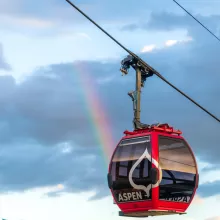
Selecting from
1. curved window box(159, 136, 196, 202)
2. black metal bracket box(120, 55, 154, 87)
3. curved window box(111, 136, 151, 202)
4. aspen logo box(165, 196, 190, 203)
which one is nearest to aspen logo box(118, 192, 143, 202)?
curved window box(111, 136, 151, 202)

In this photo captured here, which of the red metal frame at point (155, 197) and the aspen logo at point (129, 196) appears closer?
the red metal frame at point (155, 197)

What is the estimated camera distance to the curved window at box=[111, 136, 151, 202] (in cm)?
2230

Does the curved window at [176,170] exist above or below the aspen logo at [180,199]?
above

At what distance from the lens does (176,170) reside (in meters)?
23.1

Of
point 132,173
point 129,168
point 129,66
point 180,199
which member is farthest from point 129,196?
point 129,66

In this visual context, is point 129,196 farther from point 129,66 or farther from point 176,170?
point 129,66

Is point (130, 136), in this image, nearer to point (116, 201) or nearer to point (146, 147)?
point (146, 147)

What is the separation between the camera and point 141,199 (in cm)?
2248

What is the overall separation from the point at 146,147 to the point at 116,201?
310 centimetres

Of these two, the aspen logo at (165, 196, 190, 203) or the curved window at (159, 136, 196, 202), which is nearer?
the curved window at (159, 136, 196, 202)

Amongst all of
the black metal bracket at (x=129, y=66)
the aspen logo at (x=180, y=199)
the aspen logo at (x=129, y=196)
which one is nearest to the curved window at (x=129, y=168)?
the aspen logo at (x=129, y=196)

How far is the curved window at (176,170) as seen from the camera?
22.4 metres

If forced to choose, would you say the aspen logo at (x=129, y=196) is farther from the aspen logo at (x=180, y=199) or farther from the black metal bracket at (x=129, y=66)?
the black metal bracket at (x=129, y=66)

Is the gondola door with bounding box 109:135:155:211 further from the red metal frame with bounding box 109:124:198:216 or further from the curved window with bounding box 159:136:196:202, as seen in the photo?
the curved window with bounding box 159:136:196:202
